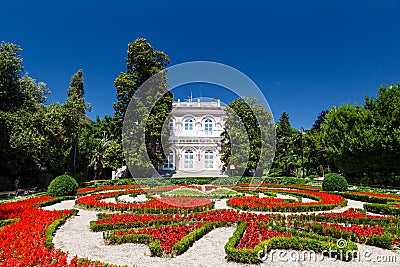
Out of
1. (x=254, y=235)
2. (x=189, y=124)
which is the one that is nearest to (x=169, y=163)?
(x=189, y=124)

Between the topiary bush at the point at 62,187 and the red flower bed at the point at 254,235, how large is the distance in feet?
36.8

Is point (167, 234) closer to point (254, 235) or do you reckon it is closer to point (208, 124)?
point (254, 235)

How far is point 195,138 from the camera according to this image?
33312mm

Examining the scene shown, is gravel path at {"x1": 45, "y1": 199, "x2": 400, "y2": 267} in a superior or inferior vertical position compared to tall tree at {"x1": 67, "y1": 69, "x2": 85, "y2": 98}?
inferior

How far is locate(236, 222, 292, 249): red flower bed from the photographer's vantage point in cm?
584

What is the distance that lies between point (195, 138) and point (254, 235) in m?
26.9

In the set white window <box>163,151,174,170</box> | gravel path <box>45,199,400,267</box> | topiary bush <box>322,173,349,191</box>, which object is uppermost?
white window <box>163,151,174,170</box>

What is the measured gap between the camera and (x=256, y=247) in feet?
18.1

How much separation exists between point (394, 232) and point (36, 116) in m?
19.9

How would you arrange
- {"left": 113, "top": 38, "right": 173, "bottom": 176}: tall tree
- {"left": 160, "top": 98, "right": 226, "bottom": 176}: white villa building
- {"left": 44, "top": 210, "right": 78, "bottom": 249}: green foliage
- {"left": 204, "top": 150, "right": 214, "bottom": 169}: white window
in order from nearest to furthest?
{"left": 44, "top": 210, "right": 78, "bottom": 249}: green foliage < {"left": 113, "top": 38, "right": 173, "bottom": 176}: tall tree < {"left": 160, "top": 98, "right": 226, "bottom": 176}: white villa building < {"left": 204, "top": 150, "right": 214, "bottom": 169}: white window

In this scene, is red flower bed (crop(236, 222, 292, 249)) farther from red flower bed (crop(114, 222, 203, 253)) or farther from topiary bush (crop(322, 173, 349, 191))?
topiary bush (crop(322, 173, 349, 191))

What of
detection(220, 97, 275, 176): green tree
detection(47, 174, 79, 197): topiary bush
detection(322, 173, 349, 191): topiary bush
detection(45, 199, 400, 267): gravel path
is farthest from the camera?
detection(220, 97, 275, 176): green tree

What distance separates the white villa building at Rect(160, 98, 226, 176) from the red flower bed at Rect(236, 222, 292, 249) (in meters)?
24.4

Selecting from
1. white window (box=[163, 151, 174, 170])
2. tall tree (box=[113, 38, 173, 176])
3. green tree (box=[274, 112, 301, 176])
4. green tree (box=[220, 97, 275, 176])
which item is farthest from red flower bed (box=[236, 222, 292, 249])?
white window (box=[163, 151, 174, 170])
